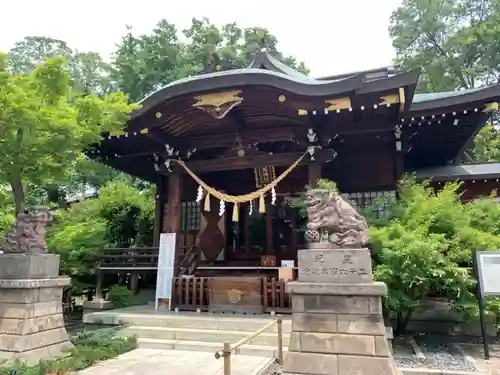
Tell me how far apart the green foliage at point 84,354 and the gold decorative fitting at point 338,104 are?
557 cm

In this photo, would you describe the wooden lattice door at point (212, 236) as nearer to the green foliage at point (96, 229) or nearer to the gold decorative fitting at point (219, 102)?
the green foliage at point (96, 229)

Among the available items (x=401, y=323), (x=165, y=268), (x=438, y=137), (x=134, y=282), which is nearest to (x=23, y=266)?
(x=165, y=268)

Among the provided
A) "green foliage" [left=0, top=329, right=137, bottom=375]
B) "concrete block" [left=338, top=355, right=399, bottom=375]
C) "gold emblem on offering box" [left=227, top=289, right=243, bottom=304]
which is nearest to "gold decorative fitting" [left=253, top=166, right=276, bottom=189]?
"gold emblem on offering box" [left=227, top=289, right=243, bottom=304]

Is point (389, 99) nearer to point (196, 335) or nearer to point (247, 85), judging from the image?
point (247, 85)

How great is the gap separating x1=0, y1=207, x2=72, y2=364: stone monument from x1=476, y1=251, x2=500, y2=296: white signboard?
618cm

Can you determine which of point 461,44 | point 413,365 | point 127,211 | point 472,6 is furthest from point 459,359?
point 472,6

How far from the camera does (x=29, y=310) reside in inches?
207

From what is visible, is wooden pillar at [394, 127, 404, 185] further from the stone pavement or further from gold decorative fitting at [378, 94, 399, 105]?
the stone pavement

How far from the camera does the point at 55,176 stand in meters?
6.91

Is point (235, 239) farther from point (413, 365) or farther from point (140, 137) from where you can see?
point (413, 365)

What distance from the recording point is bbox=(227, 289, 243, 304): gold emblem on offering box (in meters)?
7.85

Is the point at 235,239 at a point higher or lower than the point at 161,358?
higher

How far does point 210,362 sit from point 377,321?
8.90 ft

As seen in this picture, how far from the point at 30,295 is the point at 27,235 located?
87 cm
